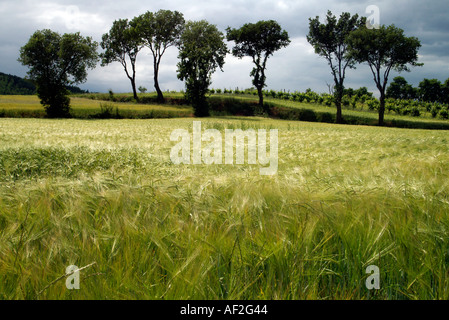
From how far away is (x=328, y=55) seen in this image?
44781mm

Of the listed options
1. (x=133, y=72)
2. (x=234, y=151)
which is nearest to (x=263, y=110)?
(x=133, y=72)

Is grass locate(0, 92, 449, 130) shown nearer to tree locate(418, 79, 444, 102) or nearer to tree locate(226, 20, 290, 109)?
tree locate(226, 20, 290, 109)

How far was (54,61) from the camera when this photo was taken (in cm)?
4206

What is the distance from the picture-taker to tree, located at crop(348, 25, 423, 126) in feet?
129

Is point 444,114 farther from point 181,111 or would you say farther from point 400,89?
point 181,111

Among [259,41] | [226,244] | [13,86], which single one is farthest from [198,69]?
[13,86]

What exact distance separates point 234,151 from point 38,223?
279 inches

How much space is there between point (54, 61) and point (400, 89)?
104 m

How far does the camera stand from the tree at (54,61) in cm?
4009

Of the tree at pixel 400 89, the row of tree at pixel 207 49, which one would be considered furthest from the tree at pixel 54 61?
the tree at pixel 400 89

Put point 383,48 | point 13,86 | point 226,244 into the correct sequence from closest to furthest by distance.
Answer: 1. point 226,244
2. point 383,48
3. point 13,86

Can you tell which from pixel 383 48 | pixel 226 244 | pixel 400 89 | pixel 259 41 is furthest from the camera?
Result: pixel 400 89

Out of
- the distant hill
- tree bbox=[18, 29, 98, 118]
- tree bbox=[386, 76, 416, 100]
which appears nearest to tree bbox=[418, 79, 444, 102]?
tree bbox=[386, 76, 416, 100]

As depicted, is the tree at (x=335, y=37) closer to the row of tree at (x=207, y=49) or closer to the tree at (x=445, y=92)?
the row of tree at (x=207, y=49)
